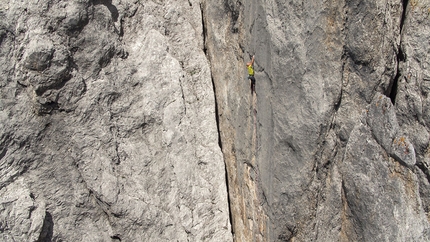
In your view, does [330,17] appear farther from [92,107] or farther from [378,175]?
[92,107]

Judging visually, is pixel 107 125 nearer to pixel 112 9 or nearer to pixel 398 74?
pixel 112 9

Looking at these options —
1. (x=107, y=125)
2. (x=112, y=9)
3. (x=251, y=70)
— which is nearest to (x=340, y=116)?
(x=251, y=70)

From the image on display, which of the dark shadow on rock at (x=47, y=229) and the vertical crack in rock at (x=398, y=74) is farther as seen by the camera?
the dark shadow on rock at (x=47, y=229)

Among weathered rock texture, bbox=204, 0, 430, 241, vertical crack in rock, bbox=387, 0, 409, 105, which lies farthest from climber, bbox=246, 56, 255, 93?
vertical crack in rock, bbox=387, 0, 409, 105

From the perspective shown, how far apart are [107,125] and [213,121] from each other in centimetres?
139

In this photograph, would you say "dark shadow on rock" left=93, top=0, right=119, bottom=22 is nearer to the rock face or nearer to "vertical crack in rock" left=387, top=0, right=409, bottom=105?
the rock face

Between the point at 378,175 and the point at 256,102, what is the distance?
1.54 metres

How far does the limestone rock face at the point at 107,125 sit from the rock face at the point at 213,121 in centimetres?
2

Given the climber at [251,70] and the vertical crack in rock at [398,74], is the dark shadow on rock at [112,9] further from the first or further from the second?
the vertical crack in rock at [398,74]

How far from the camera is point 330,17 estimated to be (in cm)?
302

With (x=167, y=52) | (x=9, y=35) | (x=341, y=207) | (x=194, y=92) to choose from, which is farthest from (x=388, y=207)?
(x=9, y=35)

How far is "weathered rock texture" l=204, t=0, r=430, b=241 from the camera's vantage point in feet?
9.34

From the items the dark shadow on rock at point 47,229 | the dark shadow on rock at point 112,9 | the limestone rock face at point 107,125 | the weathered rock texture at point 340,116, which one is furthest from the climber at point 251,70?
the dark shadow on rock at point 47,229

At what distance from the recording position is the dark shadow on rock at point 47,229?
3.81m
